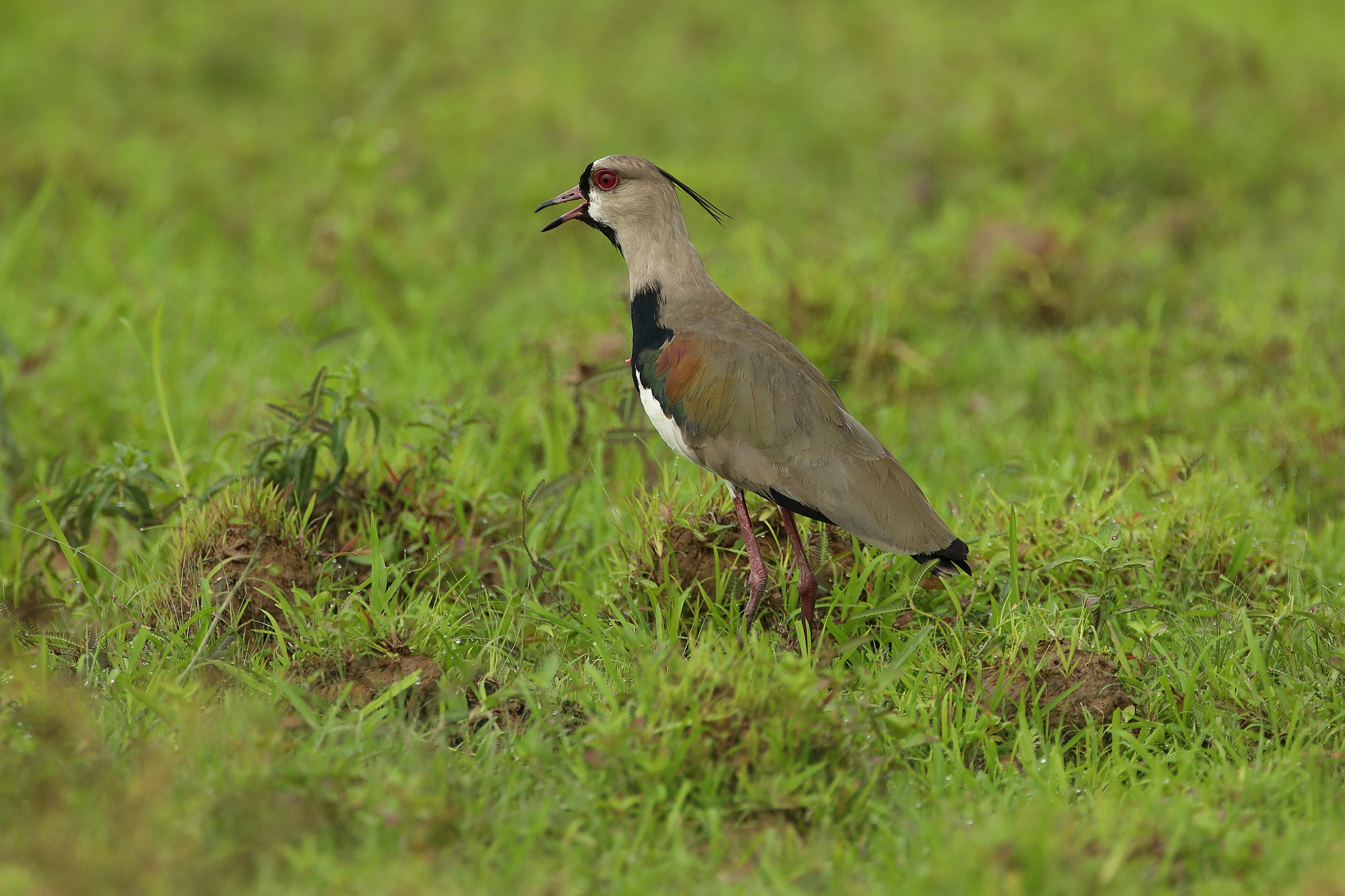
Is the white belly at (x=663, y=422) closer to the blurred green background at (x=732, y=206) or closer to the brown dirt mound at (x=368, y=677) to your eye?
the brown dirt mound at (x=368, y=677)

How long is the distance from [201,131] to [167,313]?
2.27 metres

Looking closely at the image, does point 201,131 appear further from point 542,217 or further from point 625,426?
point 625,426

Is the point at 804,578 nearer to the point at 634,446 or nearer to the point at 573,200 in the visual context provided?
the point at 634,446

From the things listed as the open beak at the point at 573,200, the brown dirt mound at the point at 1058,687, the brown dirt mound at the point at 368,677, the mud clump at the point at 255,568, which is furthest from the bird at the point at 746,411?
the mud clump at the point at 255,568

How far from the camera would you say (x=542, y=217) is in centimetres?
751

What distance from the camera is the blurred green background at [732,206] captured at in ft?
18.0

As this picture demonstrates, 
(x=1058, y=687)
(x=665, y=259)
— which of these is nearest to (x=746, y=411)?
(x=665, y=259)

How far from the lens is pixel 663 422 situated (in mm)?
3820

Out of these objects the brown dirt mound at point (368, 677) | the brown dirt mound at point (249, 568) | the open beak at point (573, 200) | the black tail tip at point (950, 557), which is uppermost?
the open beak at point (573, 200)

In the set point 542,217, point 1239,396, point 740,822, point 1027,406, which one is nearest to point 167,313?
point 542,217

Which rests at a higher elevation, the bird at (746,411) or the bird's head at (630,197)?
the bird's head at (630,197)

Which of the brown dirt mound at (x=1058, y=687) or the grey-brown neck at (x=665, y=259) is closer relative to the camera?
the brown dirt mound at (x=1058, y=687)

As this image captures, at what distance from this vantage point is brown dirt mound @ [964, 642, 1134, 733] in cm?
349

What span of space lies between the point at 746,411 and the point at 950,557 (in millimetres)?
687
